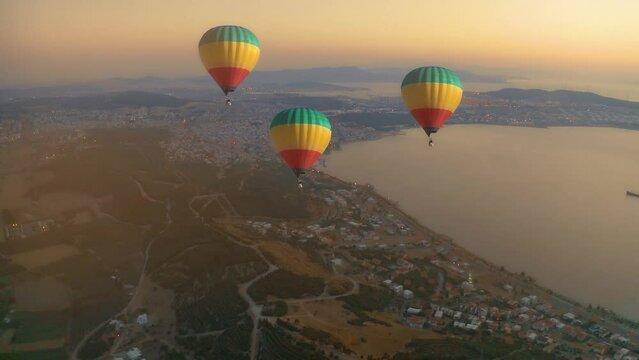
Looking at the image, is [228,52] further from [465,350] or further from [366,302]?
[465,350]

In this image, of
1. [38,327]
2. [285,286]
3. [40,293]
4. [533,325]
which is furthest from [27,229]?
[533,325]

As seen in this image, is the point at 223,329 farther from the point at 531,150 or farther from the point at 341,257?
the point at 531,150

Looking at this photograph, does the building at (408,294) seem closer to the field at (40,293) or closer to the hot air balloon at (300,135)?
the hot air balloon at (300,135)

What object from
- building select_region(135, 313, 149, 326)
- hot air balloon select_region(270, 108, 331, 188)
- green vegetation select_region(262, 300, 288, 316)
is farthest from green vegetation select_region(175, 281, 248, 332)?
hot air balloon select_region(270, 108, 331, 188)

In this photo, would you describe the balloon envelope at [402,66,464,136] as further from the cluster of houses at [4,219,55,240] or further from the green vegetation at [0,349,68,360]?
the cluster of houses at [4,219,55,240]

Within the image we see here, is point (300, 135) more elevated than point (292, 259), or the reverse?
point (300, 135)

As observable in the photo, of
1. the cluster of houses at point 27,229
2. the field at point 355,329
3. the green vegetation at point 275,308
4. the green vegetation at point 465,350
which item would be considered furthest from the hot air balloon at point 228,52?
the cluster of houses at point 27,229

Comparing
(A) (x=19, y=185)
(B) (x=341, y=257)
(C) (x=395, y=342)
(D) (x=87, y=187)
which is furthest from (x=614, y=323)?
(A) (x=19, y=185)

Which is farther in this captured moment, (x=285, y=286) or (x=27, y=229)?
(x=27, y=229)
